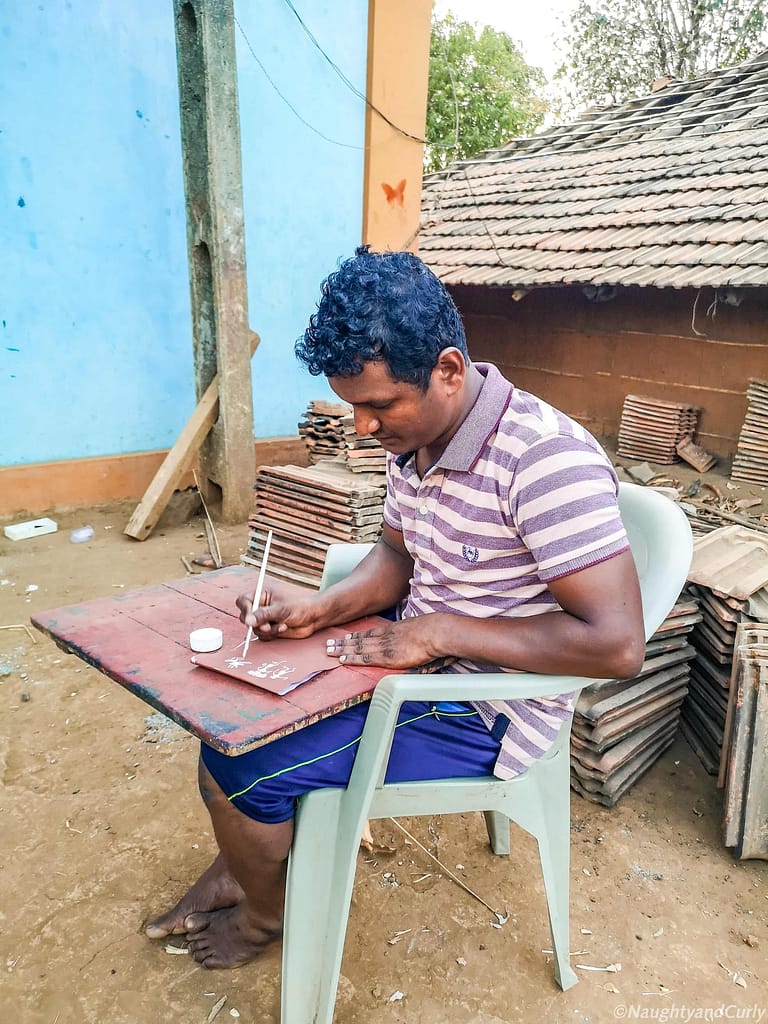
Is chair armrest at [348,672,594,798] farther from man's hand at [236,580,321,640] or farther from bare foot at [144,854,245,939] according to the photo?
bare foot at [144,854,245,939]

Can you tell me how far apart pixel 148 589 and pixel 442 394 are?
3.39 ft

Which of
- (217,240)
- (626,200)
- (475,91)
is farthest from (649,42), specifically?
Result: (217,240)

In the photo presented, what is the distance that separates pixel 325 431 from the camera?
5.26 meters

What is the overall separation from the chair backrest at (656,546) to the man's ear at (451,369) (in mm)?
677

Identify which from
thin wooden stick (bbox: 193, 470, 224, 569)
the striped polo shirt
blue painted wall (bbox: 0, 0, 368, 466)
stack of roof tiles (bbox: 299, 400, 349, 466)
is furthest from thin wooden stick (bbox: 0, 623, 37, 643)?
the striped polo shirt

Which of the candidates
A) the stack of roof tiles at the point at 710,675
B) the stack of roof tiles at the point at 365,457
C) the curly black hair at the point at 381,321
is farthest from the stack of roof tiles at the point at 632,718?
the stack of roof tiles at the point at 365,457

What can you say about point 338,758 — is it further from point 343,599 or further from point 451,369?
point 451,369

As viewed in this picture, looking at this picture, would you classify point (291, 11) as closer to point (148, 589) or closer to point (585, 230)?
point (585, 230)

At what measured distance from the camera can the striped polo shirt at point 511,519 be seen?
143 cm

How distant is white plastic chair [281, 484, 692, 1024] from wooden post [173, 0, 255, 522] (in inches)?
165

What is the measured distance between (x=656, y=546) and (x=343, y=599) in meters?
0.84

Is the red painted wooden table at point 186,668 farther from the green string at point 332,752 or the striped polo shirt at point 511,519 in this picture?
the striped polo shirt at point 511,519

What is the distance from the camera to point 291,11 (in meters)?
5.57

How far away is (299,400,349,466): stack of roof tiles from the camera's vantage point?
517 cm
